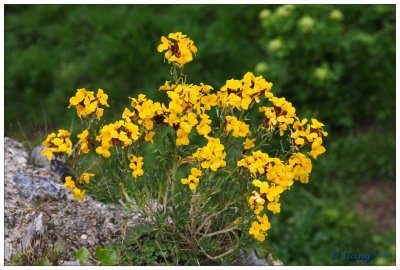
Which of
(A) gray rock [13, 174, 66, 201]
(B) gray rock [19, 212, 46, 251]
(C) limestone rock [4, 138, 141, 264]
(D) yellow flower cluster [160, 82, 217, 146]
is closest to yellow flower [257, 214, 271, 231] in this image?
(D) yellow flower cluster [160, 82, 217, 146]

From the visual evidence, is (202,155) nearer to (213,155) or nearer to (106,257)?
(213,155)

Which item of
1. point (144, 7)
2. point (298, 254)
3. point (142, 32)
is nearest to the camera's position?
point (298, 254)

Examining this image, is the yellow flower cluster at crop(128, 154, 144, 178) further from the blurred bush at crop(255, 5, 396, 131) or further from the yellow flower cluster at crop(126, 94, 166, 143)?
the blurred bush at crop(255, 5, 396, 131)

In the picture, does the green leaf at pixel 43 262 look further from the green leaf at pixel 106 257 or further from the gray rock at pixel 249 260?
the gray rock at pixel 249 260

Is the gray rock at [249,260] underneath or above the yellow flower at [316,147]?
underneath

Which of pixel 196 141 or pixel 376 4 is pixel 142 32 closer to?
pixel 196 141

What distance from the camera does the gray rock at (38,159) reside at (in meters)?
3.46

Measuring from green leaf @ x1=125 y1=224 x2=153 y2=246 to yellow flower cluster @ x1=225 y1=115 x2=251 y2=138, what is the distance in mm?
548

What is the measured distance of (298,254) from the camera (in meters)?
4.47

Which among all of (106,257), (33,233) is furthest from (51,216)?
(106,257)

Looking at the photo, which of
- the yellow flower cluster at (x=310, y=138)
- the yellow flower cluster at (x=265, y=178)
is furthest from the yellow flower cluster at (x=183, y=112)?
the yellow flower cluster at (x=310, y=138)

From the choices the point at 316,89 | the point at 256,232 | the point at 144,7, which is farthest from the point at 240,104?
the point at 144,7

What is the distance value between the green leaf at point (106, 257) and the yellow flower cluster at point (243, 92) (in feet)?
2.52

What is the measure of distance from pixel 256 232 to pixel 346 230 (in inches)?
89.8
